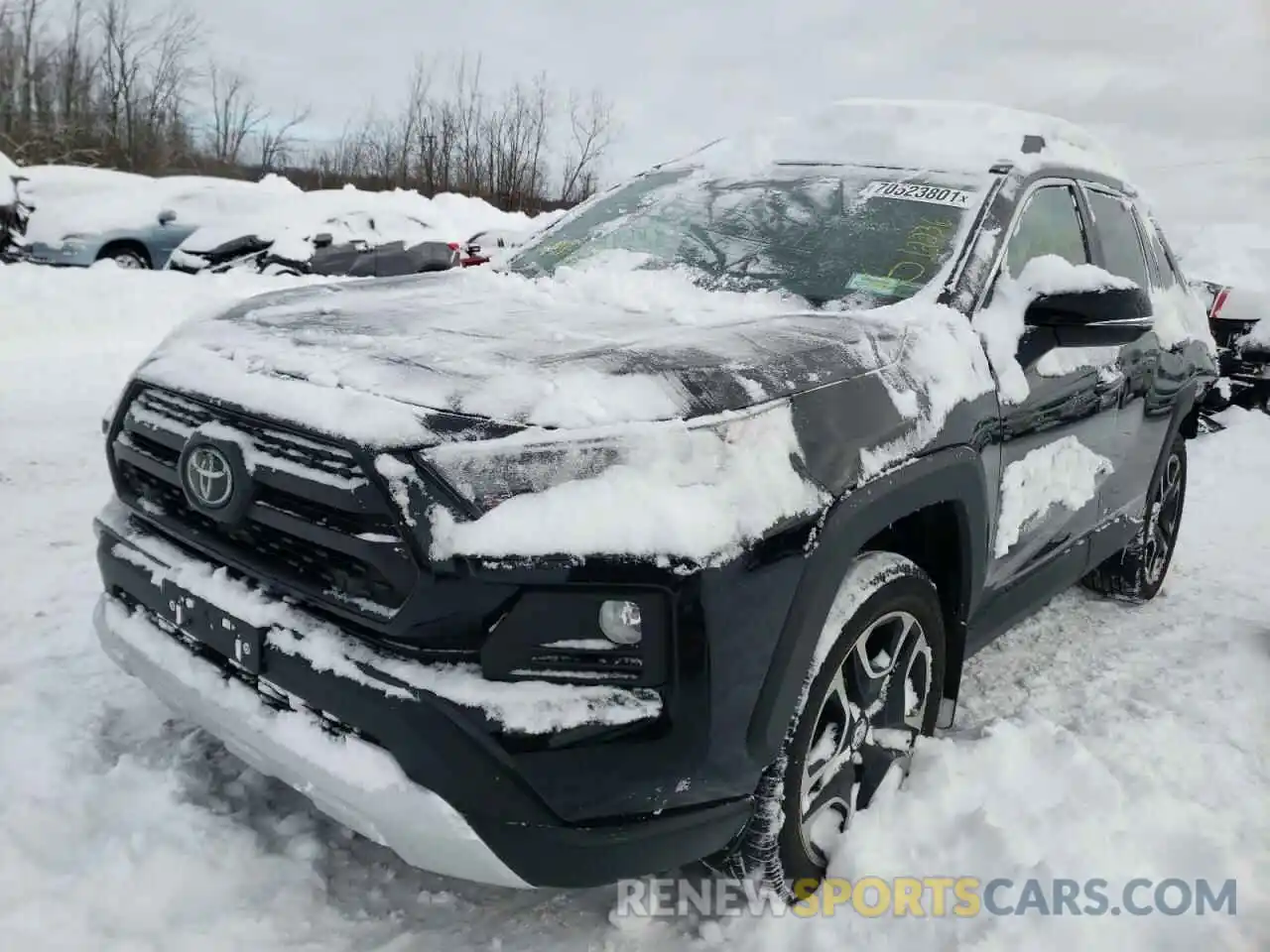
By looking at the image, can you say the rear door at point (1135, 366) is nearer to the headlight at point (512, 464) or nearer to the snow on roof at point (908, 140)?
the snow on roof at point (908, 140)

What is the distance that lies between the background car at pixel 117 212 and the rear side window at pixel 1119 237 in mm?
12977

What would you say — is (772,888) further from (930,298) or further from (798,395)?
(930,298)

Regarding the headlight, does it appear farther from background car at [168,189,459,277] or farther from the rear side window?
background car at [168,189,459,277]

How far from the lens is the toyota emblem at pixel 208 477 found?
1.99 m

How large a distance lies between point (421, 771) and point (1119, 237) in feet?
11.0

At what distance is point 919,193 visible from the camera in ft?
10.00

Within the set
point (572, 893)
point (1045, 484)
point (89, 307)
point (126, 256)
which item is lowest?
point (572, 893)

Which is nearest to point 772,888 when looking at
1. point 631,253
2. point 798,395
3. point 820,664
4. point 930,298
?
point 820,664

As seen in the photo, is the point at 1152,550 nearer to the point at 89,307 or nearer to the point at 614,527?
the point at 614,527

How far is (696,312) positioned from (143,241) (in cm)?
1357

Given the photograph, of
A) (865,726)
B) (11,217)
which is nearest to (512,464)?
(865,726)

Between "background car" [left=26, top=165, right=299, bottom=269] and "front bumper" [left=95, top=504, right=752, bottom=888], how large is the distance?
1325cm

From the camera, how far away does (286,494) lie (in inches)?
76.4

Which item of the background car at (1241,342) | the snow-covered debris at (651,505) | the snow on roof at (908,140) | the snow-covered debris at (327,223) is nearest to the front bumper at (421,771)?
the snow-covered debris at (651,505)
